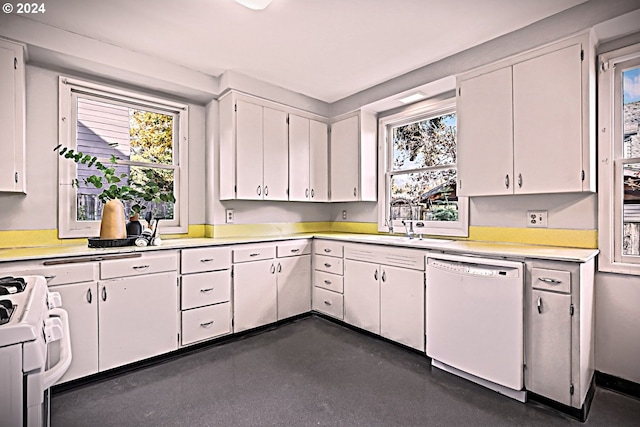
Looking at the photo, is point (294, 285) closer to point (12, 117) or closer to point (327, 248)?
point (327, 248)

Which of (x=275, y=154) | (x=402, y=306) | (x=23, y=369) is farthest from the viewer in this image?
(x=275, y=154)

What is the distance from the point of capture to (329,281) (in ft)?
11.5

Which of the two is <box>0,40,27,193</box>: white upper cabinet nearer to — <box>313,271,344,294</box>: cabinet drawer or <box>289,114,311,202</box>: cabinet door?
<box>289,114,311,202</box>: cabinet door

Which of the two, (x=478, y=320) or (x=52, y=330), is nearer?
(x=52, y=330)

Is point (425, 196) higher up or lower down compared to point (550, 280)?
higher up

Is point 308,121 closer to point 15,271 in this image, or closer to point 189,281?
point 189,281

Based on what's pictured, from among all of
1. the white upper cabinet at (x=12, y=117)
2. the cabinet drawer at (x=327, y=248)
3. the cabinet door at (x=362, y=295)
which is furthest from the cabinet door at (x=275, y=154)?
the white upper cabinet at (x=12, y=117)

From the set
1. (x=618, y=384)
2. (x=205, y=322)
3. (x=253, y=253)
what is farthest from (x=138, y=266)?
(x=618, y=384)

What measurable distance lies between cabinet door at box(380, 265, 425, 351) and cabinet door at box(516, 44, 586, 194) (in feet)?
3.57

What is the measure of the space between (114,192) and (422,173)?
9.79 ft

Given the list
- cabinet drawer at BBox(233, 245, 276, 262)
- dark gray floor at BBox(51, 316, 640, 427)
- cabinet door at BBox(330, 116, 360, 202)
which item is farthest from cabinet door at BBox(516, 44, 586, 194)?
cabinet drawer at BBox(233, 245, 276, 262)

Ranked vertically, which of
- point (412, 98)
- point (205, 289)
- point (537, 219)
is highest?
point (412, 98)

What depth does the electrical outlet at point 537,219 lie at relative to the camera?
101 inches

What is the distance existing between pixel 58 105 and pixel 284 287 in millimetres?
2560
